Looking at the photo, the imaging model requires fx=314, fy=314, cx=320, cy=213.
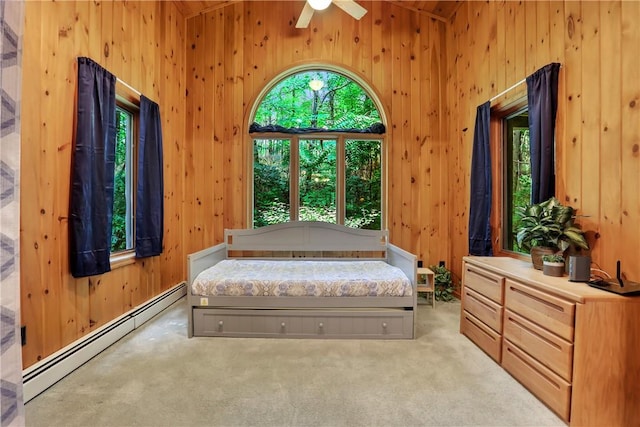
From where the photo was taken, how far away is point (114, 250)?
9.46ft

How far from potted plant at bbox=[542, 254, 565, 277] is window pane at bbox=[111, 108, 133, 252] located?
3.44 meters

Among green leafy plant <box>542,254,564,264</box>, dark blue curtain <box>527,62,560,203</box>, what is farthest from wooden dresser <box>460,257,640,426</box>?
dark blue curtain <box>527,62,560,203</box>

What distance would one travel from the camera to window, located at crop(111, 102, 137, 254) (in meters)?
2.95

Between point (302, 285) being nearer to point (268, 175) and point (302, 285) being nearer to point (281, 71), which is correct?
point (268, 175)

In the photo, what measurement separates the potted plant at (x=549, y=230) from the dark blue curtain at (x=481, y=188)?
98 centimetres

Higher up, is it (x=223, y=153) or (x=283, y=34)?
(x=283, y=34)

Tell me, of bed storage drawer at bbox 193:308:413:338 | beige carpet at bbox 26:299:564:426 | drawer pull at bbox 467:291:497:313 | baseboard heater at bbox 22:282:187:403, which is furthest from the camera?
bed storage drawer at bbox 193:308:413:338

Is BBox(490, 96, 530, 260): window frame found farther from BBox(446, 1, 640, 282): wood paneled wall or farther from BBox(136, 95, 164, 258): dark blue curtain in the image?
BBox(136, 95, 164, 258): dark blue curtain

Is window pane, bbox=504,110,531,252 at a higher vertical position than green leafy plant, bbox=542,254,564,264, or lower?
higher

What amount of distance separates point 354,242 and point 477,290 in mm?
1465

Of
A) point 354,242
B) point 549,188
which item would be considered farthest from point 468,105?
point 354,242

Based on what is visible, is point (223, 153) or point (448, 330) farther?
point (223, 153)

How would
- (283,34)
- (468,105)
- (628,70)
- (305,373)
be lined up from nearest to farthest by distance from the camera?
1. (628,70)
2. (305,373)
3. (468,105)
4. (283,34)

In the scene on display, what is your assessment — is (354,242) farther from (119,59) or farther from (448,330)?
(119,59)
